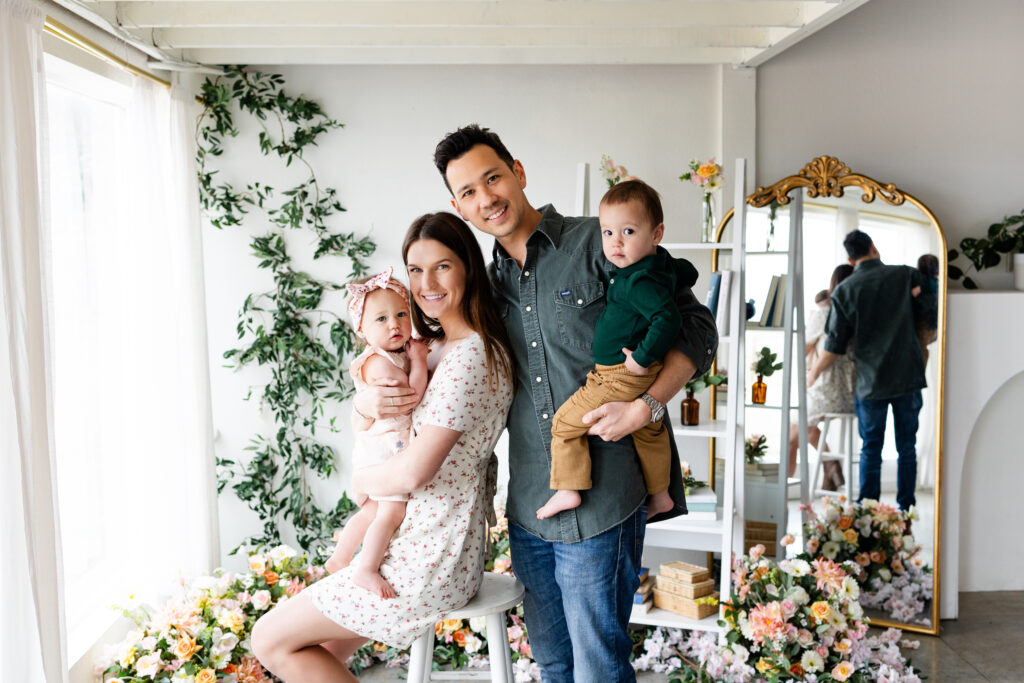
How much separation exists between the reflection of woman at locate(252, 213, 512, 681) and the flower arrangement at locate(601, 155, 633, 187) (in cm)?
181

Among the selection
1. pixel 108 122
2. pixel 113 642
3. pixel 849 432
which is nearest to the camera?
pixel 113 642

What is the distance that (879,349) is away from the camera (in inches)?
151

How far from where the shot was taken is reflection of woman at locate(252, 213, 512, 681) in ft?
6.39

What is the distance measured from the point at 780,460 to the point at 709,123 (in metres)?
1.62

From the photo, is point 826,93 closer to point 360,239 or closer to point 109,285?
point 360,239

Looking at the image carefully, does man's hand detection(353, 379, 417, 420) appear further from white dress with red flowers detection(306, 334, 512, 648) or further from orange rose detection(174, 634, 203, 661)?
orange rose detection(174, 634, 203, 661)

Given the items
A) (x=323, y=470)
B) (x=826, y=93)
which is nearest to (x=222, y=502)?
(x=323, y=470)

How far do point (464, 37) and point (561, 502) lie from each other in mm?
2206

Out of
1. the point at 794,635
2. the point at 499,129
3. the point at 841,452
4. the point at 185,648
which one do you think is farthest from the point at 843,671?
the point at 499,129

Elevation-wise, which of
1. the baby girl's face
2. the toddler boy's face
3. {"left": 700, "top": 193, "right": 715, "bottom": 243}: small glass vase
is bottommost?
the baby girl's face

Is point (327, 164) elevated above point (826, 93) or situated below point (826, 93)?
below

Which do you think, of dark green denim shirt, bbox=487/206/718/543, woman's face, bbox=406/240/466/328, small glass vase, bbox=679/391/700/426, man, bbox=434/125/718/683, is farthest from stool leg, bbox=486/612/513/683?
small glass vase, bbox=679/391/700/426

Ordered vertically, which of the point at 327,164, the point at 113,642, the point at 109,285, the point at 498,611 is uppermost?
the point at 327,164

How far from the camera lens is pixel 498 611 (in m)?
2.03
